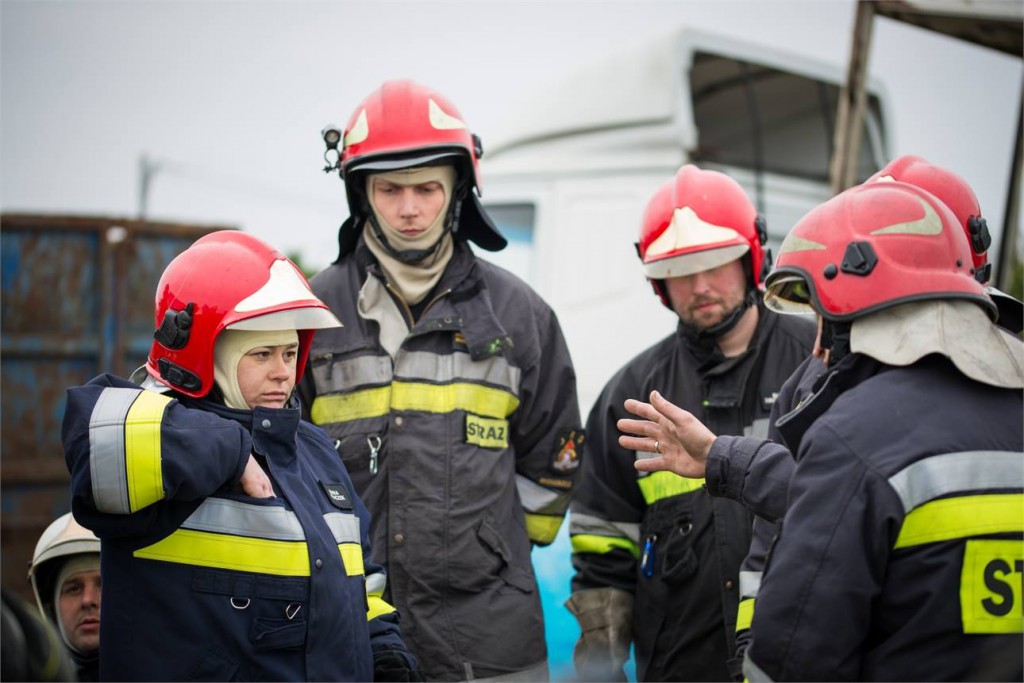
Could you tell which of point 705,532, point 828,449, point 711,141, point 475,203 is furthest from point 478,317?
point 711,141

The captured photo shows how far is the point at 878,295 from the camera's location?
2.43 meters

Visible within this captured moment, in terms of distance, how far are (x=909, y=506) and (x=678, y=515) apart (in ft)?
5.29

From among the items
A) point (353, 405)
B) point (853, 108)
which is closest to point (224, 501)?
point (353, 405)

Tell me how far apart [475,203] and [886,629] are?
2268 mm

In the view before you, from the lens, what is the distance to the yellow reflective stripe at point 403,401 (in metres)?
3.60

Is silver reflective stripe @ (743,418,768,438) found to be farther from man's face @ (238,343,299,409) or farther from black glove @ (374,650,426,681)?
man's face @ (238,343,299,409)

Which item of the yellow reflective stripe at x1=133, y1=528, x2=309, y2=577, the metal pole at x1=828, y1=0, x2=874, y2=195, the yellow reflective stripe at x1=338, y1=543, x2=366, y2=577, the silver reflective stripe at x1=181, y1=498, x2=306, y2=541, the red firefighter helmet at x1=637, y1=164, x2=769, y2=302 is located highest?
the metal pole at x1=828, y1=0, x2=874, y2=195

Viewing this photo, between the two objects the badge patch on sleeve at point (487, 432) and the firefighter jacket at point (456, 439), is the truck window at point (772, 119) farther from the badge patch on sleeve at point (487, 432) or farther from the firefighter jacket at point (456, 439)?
the badge patch on sleeve at point (487, 432)

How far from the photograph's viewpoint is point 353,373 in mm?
3648

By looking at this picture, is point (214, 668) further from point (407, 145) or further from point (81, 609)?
point (407, 145)

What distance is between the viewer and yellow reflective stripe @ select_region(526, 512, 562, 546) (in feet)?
12.8

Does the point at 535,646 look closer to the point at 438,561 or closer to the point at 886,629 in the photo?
the point at 438,561

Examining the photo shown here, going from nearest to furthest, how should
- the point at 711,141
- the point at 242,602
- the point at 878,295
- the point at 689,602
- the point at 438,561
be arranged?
the point at 878,295, the point at 242,602, the point at 438,561, the point at 689,602, the point at 711,141

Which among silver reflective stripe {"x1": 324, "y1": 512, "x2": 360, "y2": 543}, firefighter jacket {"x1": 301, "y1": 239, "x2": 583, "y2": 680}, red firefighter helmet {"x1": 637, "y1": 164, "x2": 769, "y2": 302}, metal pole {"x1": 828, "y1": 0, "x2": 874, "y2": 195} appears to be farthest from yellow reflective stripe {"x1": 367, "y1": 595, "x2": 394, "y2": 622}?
metal pole {"x1": 828, "y1": 0, "x2": 874, "y2": 195}
